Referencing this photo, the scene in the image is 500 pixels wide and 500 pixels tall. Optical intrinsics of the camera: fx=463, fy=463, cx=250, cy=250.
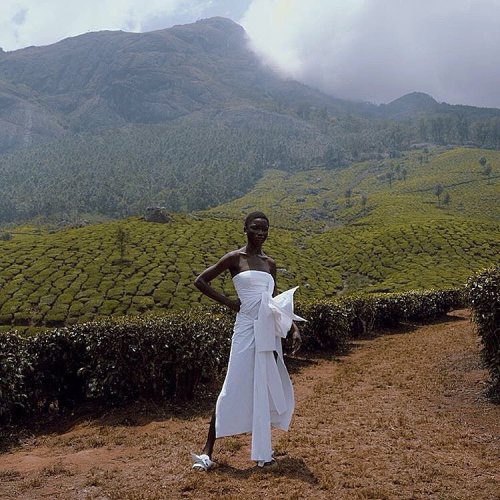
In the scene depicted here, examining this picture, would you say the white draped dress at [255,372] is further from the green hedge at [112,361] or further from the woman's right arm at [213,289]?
the green hedge at [112,361]

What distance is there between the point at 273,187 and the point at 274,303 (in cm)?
14976

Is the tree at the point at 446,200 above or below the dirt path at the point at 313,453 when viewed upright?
above

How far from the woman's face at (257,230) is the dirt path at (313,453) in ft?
7.33

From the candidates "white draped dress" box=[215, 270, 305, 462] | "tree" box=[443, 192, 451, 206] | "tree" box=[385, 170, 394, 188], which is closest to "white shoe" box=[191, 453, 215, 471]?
"white draped dress" box=[215, 270, 305, 462]

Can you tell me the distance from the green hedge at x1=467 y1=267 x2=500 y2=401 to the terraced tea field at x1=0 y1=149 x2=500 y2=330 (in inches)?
1411

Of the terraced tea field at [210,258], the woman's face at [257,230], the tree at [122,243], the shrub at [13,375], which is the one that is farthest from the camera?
the tree at [122,243]

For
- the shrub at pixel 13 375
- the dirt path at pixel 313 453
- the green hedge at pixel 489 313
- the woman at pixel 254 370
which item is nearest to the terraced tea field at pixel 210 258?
the shrub at pixel 13 375

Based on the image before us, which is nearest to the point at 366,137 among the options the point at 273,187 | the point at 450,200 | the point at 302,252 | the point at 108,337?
the point at 273,187

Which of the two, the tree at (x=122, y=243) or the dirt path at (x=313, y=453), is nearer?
the dirt path at (x=313, y=453)

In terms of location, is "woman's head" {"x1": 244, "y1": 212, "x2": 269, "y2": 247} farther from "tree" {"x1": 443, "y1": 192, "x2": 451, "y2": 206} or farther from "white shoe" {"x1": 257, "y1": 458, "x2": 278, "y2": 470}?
"tree" {"x1": 443, "y1": 192, "x2": 451, "y2": 206}

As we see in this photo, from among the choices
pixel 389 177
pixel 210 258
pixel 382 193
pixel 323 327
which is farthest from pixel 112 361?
pixel 389 177

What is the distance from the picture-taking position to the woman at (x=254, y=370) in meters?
4.42

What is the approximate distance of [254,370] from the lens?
177 inches

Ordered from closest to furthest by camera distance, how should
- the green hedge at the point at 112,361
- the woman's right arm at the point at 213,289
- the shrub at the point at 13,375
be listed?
the woman's right arm at the point at 213,289, the shrub at the point at 13,375, the green hedge at the point at 112,361
